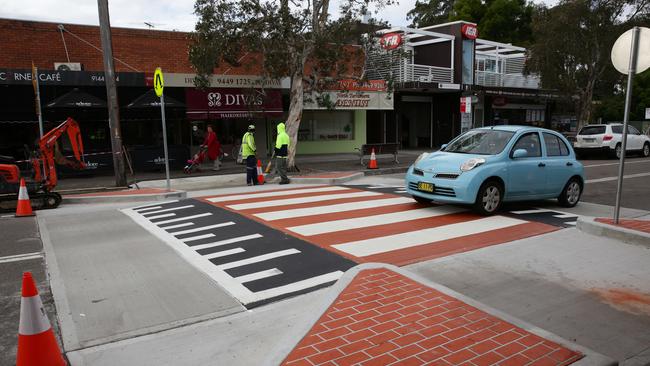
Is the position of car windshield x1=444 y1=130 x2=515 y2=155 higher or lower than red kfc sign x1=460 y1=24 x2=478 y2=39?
lower

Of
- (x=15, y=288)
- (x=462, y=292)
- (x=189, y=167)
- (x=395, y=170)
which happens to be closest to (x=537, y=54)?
(x=395, y=170)

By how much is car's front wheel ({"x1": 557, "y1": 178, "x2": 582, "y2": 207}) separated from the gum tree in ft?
31.7

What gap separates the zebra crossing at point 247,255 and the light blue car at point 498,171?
312cm

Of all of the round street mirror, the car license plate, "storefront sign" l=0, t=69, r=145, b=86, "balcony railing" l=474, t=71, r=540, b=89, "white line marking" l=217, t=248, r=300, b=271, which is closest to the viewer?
"white line marking" l=217, t=248, r=300, b=271

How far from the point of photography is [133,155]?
1786 cm

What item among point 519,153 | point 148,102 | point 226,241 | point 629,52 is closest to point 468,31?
point 148,102

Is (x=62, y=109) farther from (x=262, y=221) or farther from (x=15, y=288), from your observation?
(x=15, y=288)

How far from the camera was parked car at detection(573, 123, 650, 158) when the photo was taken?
73.0 feet

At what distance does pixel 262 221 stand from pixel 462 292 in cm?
430

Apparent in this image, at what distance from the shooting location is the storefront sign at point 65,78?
1609 cm

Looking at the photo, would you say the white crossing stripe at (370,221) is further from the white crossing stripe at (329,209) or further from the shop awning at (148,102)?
the shop awning at (148,102)

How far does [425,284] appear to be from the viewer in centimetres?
493

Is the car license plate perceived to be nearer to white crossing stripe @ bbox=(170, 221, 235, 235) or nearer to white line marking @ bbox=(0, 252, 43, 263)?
white crossing stripe @ bbox=(170, 221, 235, 235)

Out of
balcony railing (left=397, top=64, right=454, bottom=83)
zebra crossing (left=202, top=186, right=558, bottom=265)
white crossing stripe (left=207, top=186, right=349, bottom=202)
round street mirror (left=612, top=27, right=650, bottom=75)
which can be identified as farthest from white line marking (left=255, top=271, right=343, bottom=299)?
balcony railing (left=397, top=64, right=454, bottom=83)
